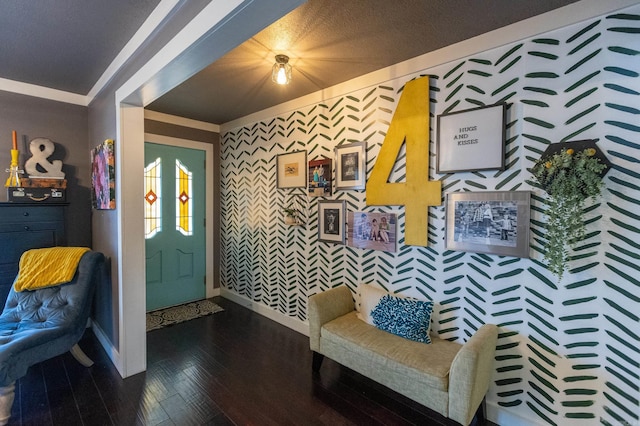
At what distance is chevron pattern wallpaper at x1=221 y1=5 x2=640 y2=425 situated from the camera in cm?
146

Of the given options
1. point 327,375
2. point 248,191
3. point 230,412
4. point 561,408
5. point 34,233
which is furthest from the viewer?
point 248,191

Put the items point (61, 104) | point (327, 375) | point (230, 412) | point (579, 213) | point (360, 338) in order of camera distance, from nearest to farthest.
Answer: point (579, 213) → point (230, 412) → point (360, 338) → point (327, 375) → point (61, 104)

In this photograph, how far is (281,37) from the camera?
73.7 inches

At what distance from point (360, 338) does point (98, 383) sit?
6.73ft

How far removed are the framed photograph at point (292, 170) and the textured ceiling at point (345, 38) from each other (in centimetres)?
66

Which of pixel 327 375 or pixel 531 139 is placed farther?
pixel 327 375

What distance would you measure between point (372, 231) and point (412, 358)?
1.04 meters

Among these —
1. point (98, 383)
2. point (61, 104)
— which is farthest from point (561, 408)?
point (61, 104)

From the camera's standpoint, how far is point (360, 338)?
2098 millimetres

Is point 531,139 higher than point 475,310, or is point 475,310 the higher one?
point 531,139

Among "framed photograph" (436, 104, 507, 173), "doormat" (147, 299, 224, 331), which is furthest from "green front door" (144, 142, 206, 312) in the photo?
"framed photograph" (436, 104, 507, 173)

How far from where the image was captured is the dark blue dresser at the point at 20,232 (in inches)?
101

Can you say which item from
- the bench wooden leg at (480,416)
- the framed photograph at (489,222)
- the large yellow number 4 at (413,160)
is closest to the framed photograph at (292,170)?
the large yellow number 4 at (413,160)

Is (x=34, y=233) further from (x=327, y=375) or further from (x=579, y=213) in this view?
(x=579, y=213)
